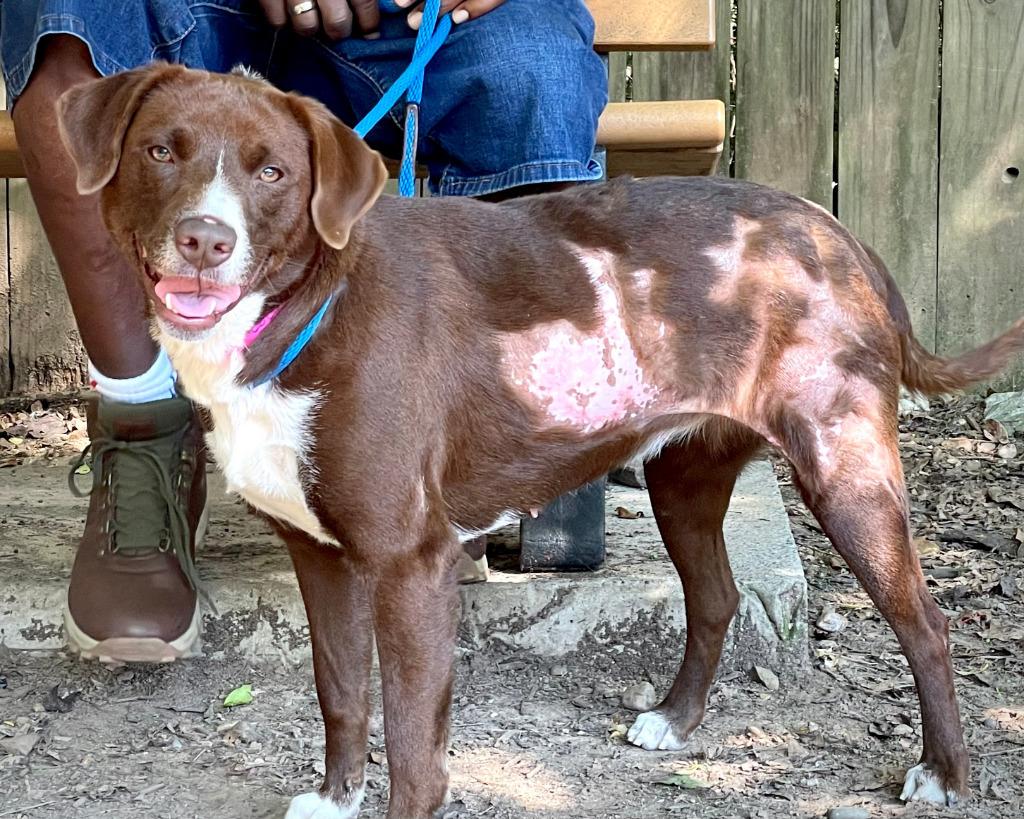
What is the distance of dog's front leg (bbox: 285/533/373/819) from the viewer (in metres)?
2.61

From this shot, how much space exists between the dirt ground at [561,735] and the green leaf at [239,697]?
0.7 inches

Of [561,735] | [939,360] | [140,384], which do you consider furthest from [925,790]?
[140,384]

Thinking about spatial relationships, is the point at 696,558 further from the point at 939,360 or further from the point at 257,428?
the point at 257,428

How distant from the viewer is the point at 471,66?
3.04 metres

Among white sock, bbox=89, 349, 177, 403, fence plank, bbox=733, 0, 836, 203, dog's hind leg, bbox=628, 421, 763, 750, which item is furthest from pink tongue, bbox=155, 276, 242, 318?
fence plank, bbox=733, 0, 836, 203

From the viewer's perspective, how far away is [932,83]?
5109 millimetres

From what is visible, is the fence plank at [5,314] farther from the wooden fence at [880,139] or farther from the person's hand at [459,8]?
the person's hand at [459,8]

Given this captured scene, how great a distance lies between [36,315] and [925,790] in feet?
13.0

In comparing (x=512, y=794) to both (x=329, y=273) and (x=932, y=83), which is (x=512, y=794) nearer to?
(x=329, y=273)

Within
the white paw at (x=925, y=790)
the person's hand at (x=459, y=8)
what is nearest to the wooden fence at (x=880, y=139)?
the person's hand at (x=459, y=8)

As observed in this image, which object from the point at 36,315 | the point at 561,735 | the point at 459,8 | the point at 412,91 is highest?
the point at 459,8

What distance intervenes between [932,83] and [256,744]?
375 centimetres

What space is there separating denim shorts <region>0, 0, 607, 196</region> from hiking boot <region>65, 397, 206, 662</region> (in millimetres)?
Answer: 830

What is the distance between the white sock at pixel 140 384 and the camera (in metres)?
3.06
